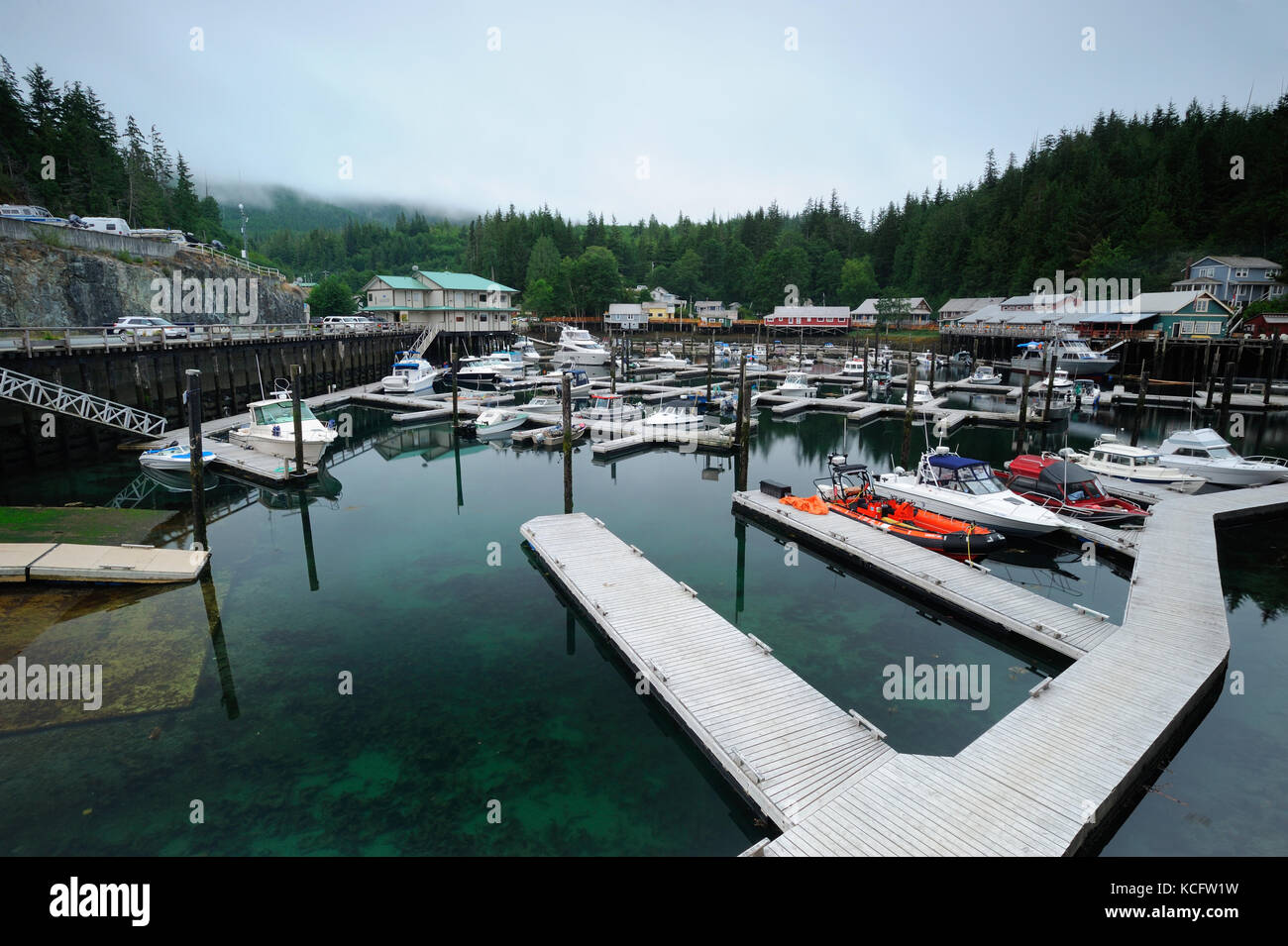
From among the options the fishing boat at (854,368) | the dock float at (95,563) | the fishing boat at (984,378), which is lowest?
the dock float at (95,563)

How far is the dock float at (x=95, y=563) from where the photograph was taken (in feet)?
53.8

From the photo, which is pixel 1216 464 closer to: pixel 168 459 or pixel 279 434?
pixel 279 434

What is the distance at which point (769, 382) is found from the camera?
204 feet

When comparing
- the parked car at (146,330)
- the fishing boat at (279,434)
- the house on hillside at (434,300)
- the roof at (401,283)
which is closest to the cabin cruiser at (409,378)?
the parked car at (146,330)

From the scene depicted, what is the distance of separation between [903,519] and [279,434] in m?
26.7

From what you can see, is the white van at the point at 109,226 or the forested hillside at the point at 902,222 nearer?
the white van at the point at 109,226

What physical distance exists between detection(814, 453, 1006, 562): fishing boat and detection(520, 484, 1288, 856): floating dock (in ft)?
5.92

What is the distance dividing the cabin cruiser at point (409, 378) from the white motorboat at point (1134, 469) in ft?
140

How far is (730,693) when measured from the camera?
11.8 metres

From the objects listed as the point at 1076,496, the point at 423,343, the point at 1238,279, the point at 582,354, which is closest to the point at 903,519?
the point at 1076,496

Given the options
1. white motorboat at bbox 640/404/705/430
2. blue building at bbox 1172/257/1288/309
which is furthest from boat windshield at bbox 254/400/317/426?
blue building at bbox 1172/257/1288/309

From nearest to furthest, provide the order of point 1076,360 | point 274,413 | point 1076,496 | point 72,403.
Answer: point 1076,496, point 72,403, point 274,413, point 1076,360

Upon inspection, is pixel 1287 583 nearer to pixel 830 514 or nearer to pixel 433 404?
pixel 830 514

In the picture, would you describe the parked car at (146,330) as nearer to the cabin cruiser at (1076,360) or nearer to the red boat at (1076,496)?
the red boat at (1076,496)
